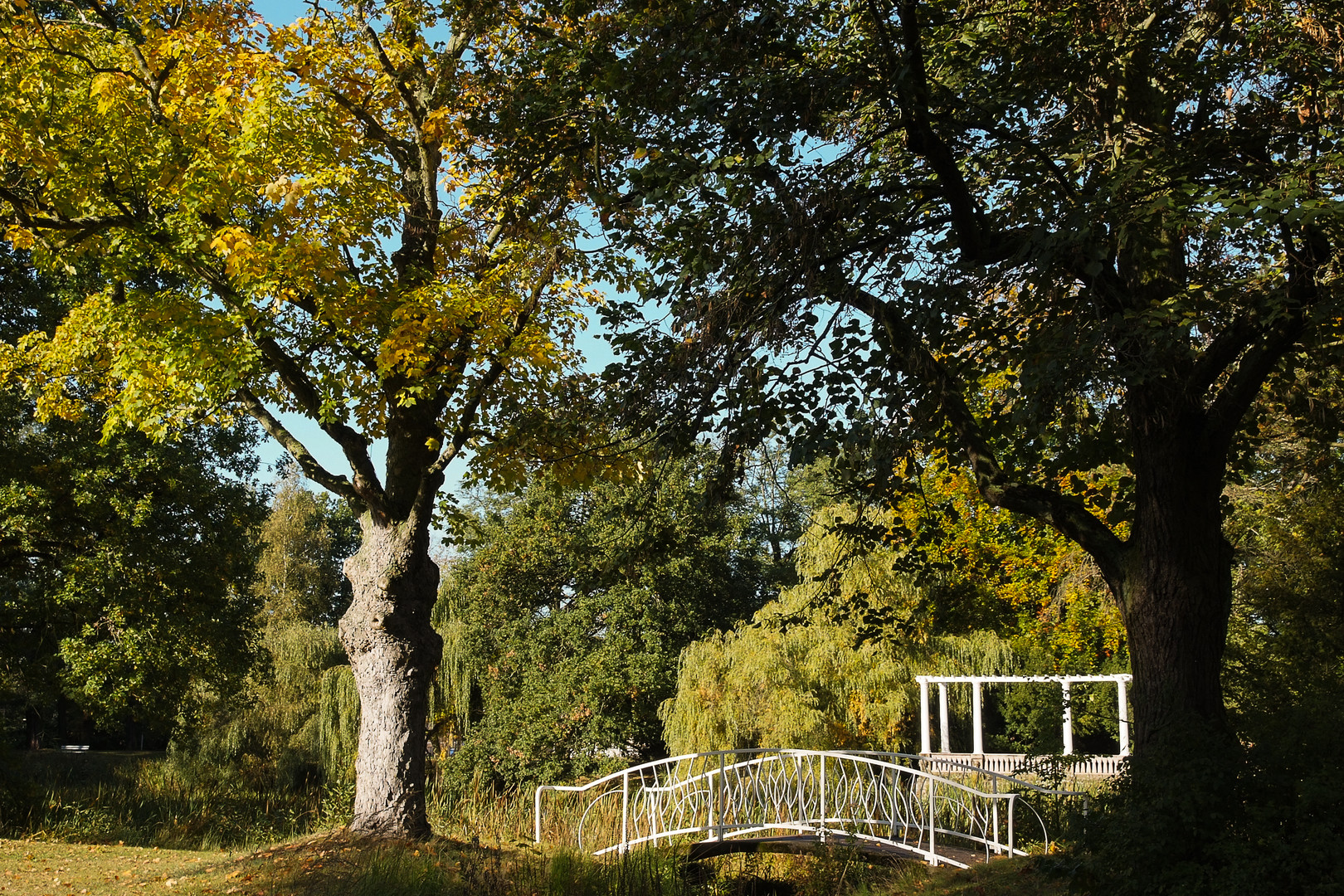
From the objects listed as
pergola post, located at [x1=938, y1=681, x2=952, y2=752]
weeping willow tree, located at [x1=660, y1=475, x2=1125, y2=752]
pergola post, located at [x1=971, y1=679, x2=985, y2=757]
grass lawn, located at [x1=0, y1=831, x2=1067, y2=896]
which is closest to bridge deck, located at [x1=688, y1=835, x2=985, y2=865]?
grass lawn, located at [x1=0, y1=831, x2=1067, y2=896]

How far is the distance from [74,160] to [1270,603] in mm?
11851

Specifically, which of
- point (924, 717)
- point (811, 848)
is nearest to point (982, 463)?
point (811, 848)

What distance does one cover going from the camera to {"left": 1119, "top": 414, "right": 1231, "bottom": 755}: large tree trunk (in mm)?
5332

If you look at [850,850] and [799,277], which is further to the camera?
[850,850]

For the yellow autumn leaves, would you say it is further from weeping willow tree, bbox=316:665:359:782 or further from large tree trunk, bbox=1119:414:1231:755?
weeping willow tree, bbox=316:665:359:782

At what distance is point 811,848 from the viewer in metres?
10.2

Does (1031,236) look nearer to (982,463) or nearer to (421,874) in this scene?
(982,463)

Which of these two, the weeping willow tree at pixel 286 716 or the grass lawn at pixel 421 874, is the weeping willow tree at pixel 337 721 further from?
the grass lawn at pixel 421 874

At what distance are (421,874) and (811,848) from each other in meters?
4.24

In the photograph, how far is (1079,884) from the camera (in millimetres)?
4980

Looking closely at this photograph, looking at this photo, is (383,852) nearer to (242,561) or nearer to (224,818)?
(242,561)

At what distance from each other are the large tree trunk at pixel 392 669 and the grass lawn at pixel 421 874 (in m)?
0.43

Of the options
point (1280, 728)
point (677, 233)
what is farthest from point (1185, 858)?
point (677, 233)

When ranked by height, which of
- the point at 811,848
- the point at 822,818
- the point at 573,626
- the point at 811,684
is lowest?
the point at 811,848
